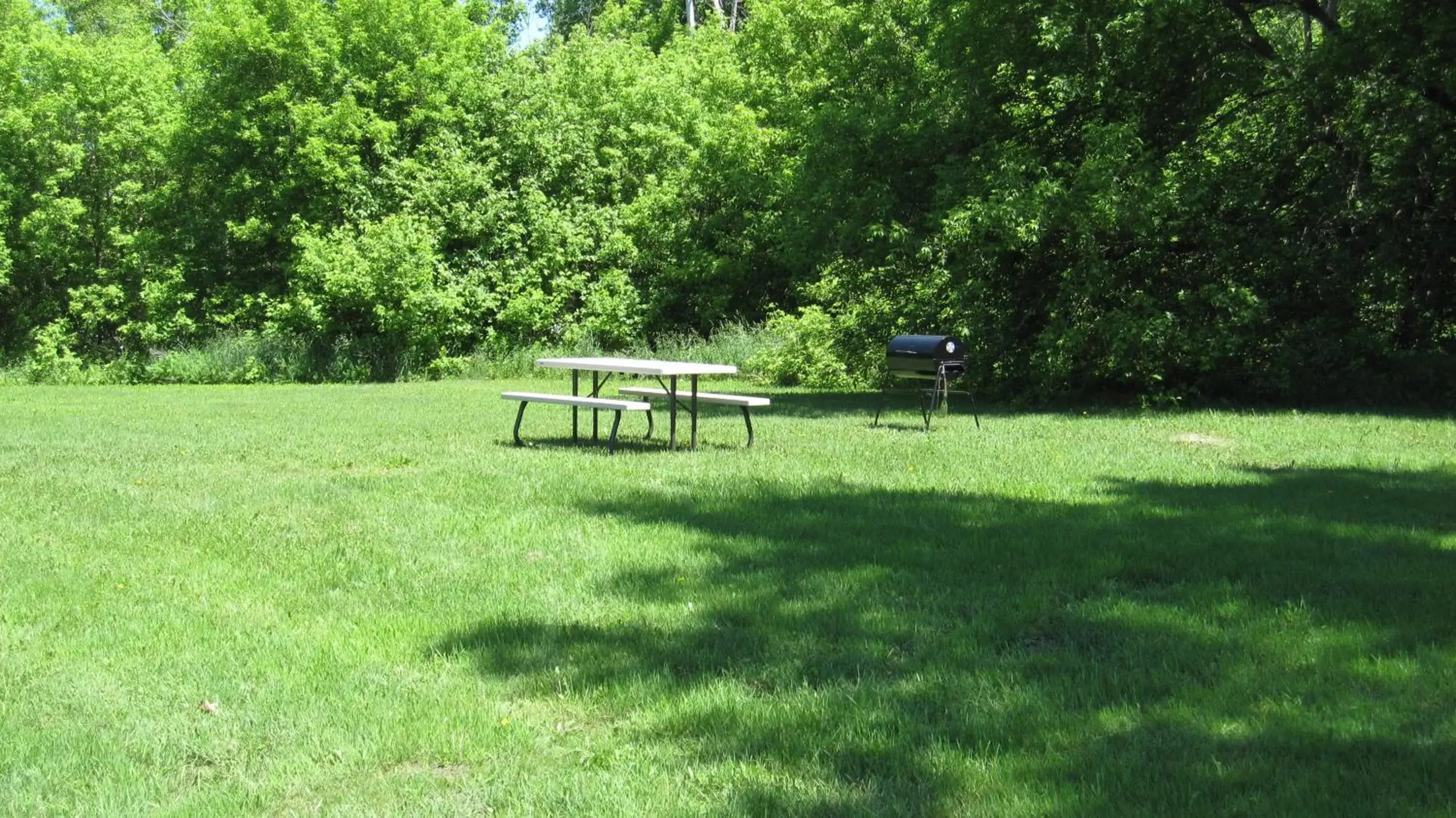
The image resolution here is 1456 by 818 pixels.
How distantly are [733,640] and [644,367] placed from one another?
19.2 feet

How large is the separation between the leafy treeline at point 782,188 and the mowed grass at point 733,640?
6428mm

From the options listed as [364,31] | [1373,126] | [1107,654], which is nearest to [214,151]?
[364,31]

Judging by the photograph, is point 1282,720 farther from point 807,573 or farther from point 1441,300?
point 1441,300

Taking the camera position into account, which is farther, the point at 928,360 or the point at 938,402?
the point at 938,402

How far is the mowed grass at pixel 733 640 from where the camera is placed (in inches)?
135

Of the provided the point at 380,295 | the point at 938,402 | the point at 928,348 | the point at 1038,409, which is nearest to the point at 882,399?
the point at 938,402

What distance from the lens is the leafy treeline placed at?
15.3 m

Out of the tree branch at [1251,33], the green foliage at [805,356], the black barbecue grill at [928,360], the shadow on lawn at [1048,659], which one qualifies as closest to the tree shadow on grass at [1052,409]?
the black barbecue grill at [928,360]

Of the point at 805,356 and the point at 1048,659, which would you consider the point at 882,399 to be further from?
the point at 1048,659

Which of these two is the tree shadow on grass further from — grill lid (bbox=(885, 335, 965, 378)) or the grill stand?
grill lid (bbox=(885, 335, 965, 378))

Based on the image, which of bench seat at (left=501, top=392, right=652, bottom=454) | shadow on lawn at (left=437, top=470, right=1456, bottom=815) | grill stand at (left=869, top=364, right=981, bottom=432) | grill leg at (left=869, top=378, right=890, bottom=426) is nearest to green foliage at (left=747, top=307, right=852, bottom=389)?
grill leg at (left=869, top=378, right=890, bottom=426)

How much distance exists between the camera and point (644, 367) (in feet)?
34.3

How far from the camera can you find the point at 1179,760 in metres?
3.51

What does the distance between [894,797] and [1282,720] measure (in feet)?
4.42
